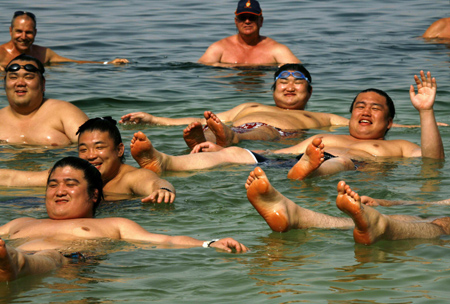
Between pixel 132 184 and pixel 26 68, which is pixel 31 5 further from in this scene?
pixel 132 184

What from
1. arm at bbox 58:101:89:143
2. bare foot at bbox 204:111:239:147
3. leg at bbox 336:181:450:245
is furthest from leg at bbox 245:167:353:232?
arm at bbox 58:101:89:143

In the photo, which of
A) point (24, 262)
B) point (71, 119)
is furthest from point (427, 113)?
point (24, 262)

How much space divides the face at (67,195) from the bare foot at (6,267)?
4.60ft

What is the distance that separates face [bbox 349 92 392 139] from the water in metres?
0.55

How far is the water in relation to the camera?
5.20 meters

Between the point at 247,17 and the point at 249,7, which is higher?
the point at 249,7

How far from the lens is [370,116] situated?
9352 millimetres

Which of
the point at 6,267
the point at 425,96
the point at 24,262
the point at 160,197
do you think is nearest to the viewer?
the point at 6,267

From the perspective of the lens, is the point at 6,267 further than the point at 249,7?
No

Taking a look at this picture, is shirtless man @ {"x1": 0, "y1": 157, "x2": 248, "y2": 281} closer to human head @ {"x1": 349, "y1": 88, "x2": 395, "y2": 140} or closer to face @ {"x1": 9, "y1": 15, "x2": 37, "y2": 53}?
human head @ {"x1": 349, "y1": 88, "x2": 395, "y2": 140}

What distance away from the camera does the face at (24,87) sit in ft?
31.4

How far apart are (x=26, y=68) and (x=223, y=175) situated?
3.02m

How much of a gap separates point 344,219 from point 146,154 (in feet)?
7.76

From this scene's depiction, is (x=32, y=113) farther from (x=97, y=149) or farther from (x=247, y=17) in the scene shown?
(x=247, y=17)
